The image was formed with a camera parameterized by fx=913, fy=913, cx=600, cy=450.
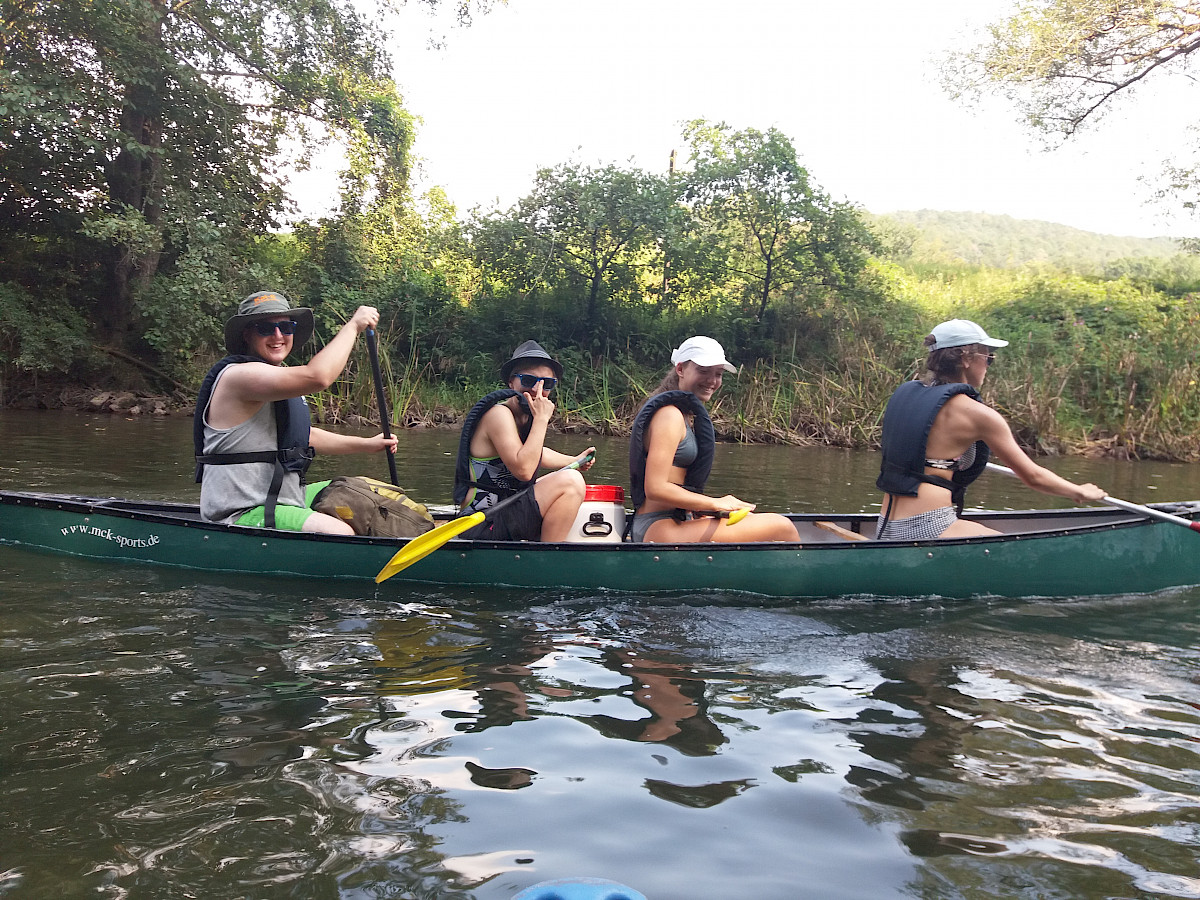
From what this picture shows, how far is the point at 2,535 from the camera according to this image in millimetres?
5215

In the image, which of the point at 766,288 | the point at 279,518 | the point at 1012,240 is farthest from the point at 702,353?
the point at 1012,240

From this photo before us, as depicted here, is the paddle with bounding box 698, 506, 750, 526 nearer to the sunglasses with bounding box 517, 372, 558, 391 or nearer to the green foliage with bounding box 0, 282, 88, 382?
the sunglasses with bounding box 517, 372, 558, 391

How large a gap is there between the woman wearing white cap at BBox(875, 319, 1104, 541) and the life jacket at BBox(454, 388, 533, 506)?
6.15 feet

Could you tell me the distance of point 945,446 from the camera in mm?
4617

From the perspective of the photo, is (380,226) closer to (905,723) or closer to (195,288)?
(195,288)

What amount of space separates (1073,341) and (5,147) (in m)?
18.5

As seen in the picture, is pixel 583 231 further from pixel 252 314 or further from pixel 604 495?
pixel 252 314

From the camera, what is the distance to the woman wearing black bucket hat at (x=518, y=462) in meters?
4.70

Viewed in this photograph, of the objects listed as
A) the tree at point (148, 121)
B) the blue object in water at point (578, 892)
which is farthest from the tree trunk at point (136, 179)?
the blue object in water at point (578, 892)

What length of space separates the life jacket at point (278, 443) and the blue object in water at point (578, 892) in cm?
345

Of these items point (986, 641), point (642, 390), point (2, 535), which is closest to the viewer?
point (986, 641)

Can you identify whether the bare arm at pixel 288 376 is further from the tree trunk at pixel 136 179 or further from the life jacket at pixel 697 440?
the tree trunk at pixel 136 179

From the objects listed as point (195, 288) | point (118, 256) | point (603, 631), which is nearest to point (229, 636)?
point (603, 631)

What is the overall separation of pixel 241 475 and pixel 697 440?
7.72 feet
